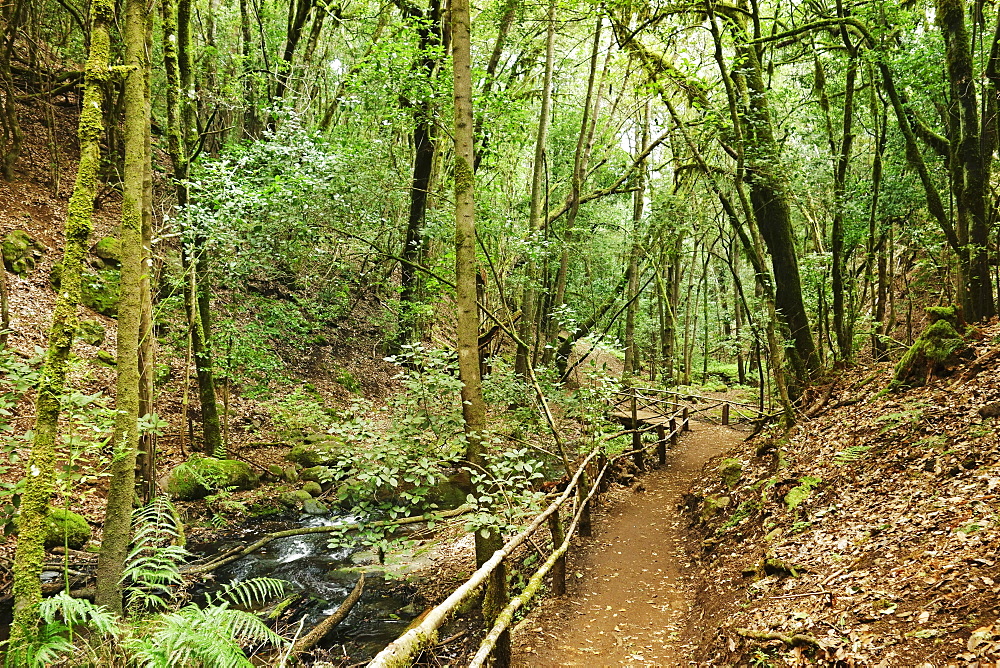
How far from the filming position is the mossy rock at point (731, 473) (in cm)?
952

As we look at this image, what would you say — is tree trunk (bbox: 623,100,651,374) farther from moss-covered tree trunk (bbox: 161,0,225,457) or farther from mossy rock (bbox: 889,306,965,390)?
moss-covered tree trunk (bbox: 161,0,225,457)

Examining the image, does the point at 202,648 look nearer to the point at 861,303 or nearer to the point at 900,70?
the point at 900,70

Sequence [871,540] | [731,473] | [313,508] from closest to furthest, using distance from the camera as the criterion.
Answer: [871,540] < [731,473] < [313,508]

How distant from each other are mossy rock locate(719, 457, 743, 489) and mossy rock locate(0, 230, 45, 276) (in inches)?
624

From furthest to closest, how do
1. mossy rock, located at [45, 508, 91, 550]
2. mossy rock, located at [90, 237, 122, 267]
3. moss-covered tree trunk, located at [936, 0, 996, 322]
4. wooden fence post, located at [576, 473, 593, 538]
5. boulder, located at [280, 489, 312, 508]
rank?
mossy rock, located at [90, 237, 122, 267], boulder, located at [280, 489, 312, 508], wooden fence post, located at [576, 473, 593, 538], mossy rock, located at [45, 508, 91, 550], moss-covered tree trunk, located at [936, 0, 996, 322]

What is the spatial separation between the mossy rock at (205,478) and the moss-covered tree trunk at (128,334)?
505 cm

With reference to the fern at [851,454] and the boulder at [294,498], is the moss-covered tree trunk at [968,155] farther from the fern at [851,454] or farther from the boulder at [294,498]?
the boulder at [294,498]

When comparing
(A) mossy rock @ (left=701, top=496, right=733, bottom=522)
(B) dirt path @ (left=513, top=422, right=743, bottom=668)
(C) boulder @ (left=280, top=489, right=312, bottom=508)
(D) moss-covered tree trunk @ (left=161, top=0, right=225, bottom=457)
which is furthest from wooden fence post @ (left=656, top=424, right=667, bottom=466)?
(D) moss-covered tree trunk @ (left=161, top=0, right=225, bottom=457)

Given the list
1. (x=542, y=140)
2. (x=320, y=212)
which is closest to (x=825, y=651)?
(x=320, y=212)

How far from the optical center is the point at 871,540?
5.25 metres

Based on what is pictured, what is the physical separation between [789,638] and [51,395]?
6450 millimetres

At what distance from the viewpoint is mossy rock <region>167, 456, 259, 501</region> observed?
10.8m

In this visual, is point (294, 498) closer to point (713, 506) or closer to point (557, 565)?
A: point (557, 565)

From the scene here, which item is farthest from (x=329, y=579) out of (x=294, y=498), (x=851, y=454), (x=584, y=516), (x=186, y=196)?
(x=851, y=454)
